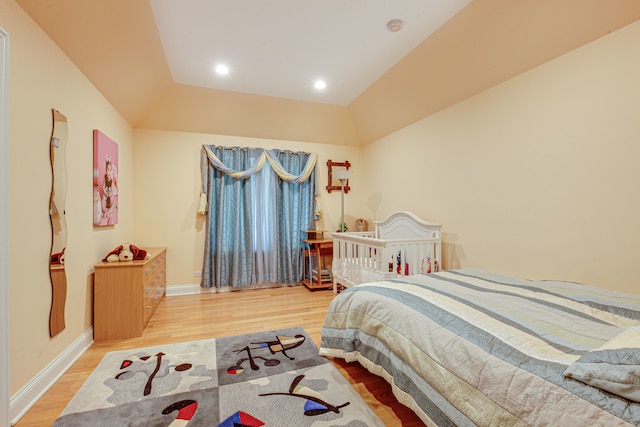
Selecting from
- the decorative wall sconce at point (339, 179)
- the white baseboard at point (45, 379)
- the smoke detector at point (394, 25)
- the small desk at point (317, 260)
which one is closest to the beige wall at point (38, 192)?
the white baseboard at point (45, 379)

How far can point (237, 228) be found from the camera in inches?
161

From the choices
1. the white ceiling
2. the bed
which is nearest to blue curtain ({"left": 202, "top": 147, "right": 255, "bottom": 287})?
the white ceiling

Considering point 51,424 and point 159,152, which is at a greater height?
point 159,152

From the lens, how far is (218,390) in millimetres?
1759

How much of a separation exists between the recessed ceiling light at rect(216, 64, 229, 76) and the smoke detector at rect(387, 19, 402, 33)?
1.72 meters

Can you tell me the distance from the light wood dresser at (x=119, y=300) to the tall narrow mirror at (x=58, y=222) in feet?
1.54

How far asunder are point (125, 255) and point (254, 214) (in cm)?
181

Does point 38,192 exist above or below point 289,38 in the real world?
below

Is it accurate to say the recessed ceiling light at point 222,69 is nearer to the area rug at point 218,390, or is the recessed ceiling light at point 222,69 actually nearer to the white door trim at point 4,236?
the white door trim at point 4,236

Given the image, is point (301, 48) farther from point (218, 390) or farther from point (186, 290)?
point (186, 290)

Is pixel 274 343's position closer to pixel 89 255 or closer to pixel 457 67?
pixel 89 255

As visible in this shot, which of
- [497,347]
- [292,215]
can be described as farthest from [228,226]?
[497,347]

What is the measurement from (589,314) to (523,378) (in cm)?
82

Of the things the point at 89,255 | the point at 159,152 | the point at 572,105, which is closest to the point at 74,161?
the point at 89,255
